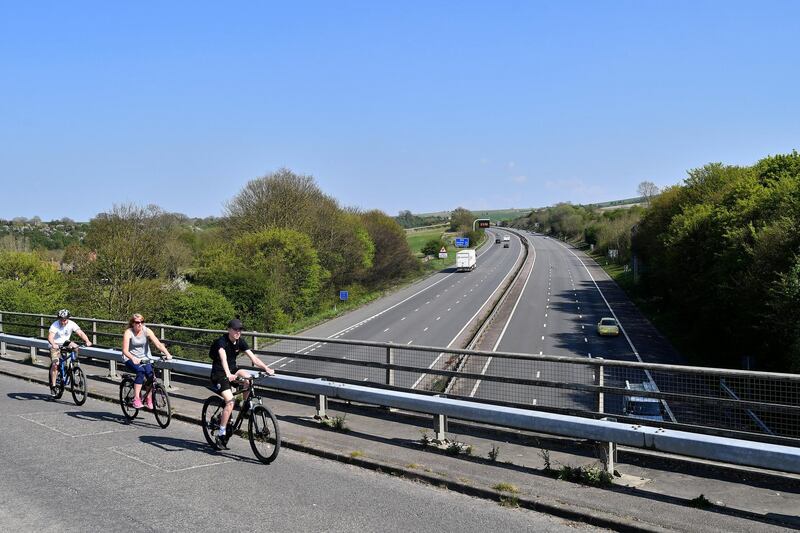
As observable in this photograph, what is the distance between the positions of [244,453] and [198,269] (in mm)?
49438

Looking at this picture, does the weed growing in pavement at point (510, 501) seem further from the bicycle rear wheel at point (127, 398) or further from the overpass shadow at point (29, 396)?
the overpass shadow at point (29, 396)

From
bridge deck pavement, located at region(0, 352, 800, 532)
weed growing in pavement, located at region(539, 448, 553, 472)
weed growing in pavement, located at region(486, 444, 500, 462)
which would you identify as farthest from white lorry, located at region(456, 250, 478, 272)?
weed growing in pavement, located at region(539, 448, 553, 472)

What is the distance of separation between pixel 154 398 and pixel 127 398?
2.20ft

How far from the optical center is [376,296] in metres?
84.6

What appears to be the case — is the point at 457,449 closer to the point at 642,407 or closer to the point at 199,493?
the point at 642,407

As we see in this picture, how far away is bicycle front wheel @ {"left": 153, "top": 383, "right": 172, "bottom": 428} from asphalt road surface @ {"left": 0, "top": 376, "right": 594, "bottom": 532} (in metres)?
0.51

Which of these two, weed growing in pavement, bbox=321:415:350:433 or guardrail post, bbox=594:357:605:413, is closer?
guardrail post, bbox=594:357:605:413

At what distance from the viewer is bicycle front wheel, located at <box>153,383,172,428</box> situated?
442 inches

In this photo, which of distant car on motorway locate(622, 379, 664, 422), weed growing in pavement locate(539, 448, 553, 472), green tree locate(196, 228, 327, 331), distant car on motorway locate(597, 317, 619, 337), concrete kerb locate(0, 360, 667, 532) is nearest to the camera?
concrete kerb locate(0, 360, 667, 532)

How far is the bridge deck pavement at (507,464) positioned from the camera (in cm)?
666

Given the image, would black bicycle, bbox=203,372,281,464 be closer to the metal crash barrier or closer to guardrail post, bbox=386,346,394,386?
the metal crash barrier

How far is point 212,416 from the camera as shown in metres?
9.85

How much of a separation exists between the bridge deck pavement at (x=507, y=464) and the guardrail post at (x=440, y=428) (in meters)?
0.25

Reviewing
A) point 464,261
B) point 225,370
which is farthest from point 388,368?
point 464,261
